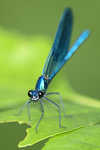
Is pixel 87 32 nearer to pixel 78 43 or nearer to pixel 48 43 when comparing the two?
pixel 78 43

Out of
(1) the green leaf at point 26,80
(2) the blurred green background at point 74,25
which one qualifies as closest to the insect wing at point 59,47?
(1) the green leaf at point 26,80

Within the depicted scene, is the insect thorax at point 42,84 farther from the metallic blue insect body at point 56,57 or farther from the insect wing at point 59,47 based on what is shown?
the insect wing at point 59,47

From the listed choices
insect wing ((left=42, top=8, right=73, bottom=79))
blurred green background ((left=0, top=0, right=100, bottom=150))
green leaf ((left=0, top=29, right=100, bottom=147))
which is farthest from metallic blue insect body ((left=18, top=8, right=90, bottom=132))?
blurred green background ((left=0, top=0, right=100, bottom=150))

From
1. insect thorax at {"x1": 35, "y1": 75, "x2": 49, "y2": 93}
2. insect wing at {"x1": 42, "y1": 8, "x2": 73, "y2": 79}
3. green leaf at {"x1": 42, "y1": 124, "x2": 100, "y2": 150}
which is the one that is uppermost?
insect wing at {"x1": 42, "y1": 8, "x2": 73, "y2": 79}

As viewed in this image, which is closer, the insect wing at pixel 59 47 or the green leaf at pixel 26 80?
the green leaf at pixel 26 80

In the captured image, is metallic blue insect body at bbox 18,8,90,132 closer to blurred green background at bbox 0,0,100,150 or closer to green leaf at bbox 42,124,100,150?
blurred green background at bbox 0,0,100,150

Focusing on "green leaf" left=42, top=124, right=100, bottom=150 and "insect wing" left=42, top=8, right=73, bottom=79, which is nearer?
"green leaf" left=42, top=124, right=100, bottom=150

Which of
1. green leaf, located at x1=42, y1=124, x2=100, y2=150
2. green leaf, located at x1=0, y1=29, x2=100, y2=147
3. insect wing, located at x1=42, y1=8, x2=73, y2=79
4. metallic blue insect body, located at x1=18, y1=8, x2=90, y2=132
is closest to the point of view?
green leaf, located at x1=42, y1=124, x2=100, y2=150

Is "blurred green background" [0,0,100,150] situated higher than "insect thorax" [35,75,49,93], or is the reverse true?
"blurred green background" [0,0,100,150]

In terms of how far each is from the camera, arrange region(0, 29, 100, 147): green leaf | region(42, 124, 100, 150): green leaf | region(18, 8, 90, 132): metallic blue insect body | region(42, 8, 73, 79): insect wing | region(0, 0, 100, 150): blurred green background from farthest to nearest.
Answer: region(0, 0, 100, 150): blurred green background
region(42, 8, 73, 79): insect wing
region(18, 8, 90, 132): metallic blue insect body
region(0, 29, 100, 147): green leaf
region(42, 124, 100, 150): green leaf
